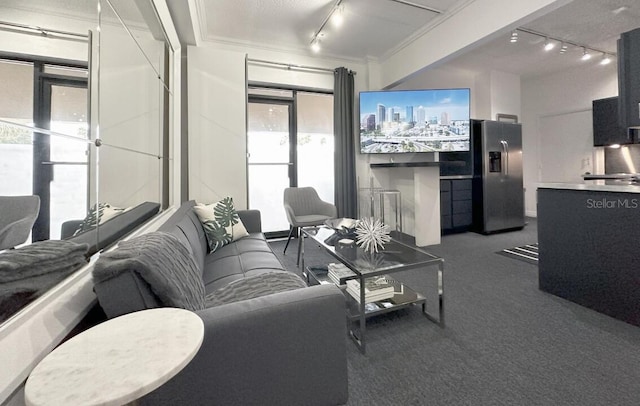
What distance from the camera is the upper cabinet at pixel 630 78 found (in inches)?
75.9

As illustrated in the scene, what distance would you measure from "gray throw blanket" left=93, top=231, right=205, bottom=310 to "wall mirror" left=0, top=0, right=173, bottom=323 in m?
0.20

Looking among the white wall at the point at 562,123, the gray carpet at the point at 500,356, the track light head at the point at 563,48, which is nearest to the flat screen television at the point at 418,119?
the track light head at the point at 563,48

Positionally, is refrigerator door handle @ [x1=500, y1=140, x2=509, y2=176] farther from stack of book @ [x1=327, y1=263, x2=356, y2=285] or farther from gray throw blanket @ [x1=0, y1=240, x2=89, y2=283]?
gray throw blanket @ [x1=0, y1=240, x2=89, y2=283]

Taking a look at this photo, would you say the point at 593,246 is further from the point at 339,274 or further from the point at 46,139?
the point at 46,139

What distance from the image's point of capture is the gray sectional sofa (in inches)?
31.8

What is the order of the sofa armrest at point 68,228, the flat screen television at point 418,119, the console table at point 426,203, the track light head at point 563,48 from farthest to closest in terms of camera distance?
the track light head at point 563,48 < the flat screen television at point 418,119 < the console table at point 426,203 < the sofa armrest at point 68,228

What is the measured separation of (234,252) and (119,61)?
4.65ft

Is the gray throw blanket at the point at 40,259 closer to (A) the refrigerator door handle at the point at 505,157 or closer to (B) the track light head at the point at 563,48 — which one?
(A) the refrigerator door handle at the point at 505,157

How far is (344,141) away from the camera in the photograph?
13.7ft

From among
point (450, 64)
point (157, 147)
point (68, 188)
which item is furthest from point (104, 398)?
point (450, 64)

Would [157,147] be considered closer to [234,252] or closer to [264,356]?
[234,252]

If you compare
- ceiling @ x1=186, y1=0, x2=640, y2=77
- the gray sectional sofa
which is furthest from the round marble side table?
ceiling @ x1=186, y1=0, x2=640, y2=77

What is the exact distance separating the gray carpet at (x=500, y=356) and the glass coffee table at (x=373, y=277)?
0.43 ft

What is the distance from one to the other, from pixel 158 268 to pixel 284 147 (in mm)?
3522
